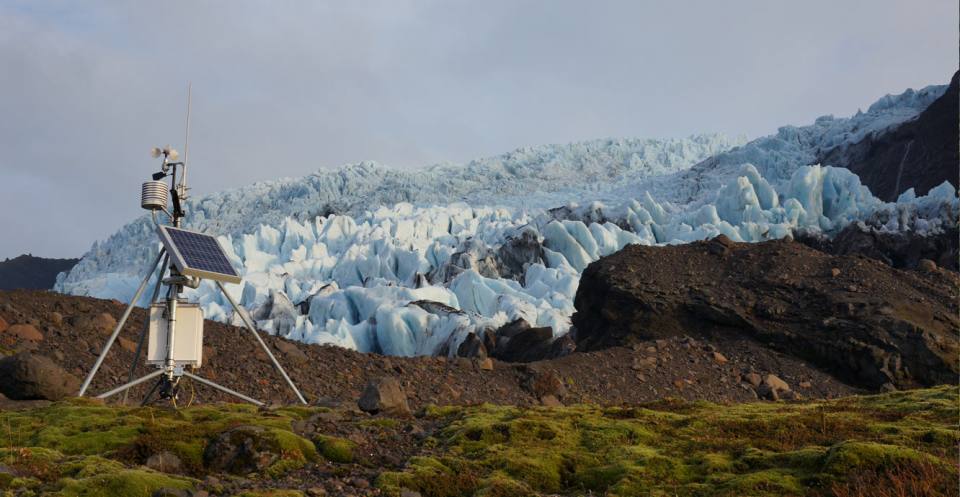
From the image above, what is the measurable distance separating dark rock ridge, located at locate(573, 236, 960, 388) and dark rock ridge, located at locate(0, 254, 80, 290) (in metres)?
130

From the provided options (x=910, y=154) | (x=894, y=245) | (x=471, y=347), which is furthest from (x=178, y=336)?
(x=910, y=154)

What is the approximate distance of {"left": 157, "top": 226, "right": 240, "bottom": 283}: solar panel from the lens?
43.5 ft

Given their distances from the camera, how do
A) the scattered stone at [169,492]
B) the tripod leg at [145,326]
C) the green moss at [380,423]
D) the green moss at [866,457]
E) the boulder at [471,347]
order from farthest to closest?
the boulder at [471,347] < the tripod leg at [145,326] < the green moss at [380,423] < the green moss at [866,457] < the scattered stone at [169,492]

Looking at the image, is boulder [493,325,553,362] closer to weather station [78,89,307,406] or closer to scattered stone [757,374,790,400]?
scattered stone [757,374,790,400]

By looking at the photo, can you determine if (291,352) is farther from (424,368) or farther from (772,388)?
(772,388)

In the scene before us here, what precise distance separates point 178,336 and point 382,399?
378 cm

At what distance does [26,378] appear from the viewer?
15.2 m

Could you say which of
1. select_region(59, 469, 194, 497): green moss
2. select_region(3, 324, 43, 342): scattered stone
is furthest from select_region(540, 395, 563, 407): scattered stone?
select_region(59, 469, 194, 497): green moss

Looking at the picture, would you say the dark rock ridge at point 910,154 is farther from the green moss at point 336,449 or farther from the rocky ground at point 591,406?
the green moss at point 336,449

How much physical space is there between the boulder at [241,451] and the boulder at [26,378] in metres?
6.30

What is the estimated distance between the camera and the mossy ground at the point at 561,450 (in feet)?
30.0

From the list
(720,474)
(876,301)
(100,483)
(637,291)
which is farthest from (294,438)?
(876,301)

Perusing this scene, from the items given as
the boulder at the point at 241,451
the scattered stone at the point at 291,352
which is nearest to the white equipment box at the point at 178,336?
the boulder at the point at 241,451

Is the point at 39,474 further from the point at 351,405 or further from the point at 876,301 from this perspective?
the point at 876,301
